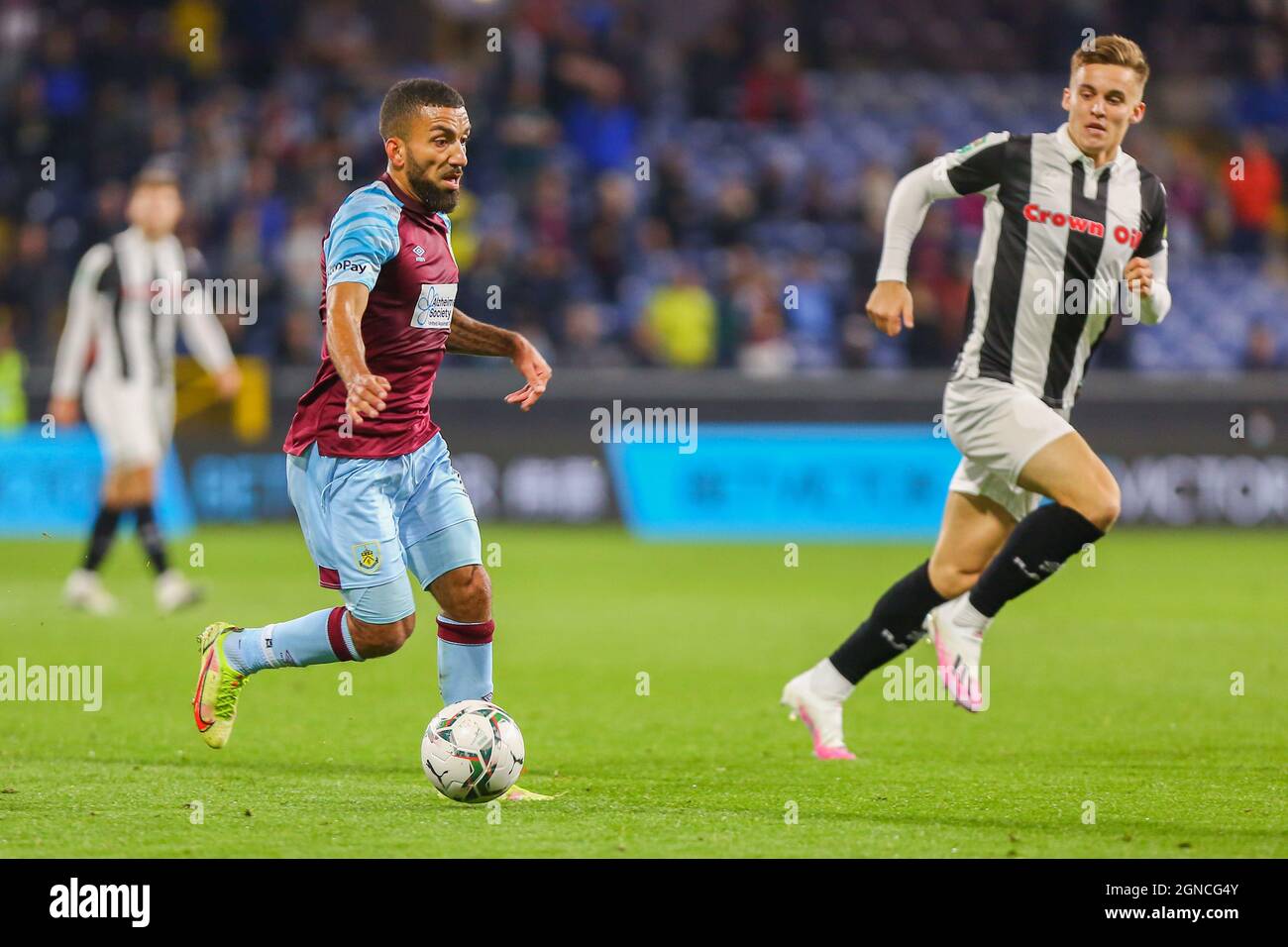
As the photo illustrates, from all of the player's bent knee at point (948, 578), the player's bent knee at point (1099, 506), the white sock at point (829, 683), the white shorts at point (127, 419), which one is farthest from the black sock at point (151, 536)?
the player's bent knee at point (1099, 506)

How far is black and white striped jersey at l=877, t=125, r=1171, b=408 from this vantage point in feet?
22.5

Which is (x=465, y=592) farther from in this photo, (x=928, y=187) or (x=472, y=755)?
(x=928, y=187)

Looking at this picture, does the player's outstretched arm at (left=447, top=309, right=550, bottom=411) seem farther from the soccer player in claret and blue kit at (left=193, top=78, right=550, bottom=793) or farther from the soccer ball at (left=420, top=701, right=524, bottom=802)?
the soccer ball at (left=420, top=701, right=524, bottom=802)

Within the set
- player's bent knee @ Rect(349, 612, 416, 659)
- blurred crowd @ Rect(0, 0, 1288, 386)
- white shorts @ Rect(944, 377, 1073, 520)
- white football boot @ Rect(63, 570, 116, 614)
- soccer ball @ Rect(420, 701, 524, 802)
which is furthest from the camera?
blurred crowd @ Rect(0, 0, 1288, 386)

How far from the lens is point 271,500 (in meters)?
17.0

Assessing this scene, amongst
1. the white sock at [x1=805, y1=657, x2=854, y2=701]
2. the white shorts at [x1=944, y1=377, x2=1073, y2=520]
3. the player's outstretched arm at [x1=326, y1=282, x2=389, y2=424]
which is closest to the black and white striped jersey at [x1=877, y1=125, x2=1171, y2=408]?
the white shorts at [x1=944, y1=377, x2=1073, y2=520]

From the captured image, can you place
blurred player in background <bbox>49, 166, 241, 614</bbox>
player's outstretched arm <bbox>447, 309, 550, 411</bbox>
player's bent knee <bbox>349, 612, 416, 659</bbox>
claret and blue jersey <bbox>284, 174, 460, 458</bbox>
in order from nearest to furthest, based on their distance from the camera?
claret and blue jersey <bbox>284, 174, 460, 458</bbox> < player's bent knee <bbox>349, 612, 416, 659</bbox> < player's outstretched arm <bbox>447, 309, 550, 411</bbox> < blurred player in background <bbox>49, 166, 241, 614</bbox>

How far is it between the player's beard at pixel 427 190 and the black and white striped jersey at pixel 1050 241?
1784 millimetres

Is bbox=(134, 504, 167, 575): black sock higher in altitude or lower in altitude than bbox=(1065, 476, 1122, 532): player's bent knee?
higher

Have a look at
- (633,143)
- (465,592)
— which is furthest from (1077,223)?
(633,143)

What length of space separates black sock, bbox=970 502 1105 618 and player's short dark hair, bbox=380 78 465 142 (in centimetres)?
250

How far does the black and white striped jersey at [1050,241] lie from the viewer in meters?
6.86
